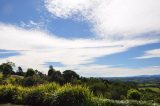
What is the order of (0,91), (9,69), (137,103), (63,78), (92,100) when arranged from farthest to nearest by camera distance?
(9,69) < (63,78) < (0,91) < (92,100) < (137,103)

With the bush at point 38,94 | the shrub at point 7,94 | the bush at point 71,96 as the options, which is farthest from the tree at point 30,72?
the bush at point 71,96

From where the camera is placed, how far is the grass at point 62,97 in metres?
13.7

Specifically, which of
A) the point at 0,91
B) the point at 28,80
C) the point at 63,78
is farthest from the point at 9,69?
the point at 0,91

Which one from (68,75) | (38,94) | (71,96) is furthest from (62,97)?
(68,75)

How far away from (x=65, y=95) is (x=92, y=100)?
4.93ft

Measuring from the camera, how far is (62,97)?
1473 centimetres

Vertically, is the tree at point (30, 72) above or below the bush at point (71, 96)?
above

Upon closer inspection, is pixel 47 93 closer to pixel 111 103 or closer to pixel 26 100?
pixel 26 100

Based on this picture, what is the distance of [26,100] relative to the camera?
17.1 m

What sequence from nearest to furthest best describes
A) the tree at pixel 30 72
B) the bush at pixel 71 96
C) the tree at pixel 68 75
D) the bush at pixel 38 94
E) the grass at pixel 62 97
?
1. the grass at pixel 62 97
2. the bush at pixel 71 96
3. the bush at pixel 38 94
4. the tree at pixel 68 75
5. the tree at pixel 30 72

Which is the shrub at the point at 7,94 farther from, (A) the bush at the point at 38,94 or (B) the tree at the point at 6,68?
(B) the tree at the point at 6,68

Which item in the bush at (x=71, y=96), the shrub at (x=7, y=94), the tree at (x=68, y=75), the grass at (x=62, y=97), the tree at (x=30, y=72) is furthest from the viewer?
the tree at (x=30, y=72)

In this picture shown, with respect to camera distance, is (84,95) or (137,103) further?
(84,95)

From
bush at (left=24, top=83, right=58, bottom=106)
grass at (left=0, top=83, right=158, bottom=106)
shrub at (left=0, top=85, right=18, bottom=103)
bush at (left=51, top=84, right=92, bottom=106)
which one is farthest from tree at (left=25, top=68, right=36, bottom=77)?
bush at (left=51, top=84, right=92, bottom=106)
